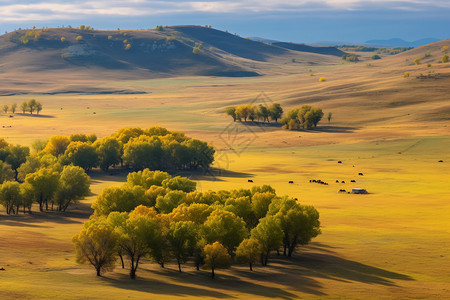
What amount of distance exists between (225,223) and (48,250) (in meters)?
20.0

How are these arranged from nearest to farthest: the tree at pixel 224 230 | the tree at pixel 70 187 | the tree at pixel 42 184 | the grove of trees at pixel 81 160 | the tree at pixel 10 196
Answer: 1. the tree at pixel 224 230
2. the tree at pixel 10 196
3. the tree at pixel 42 184
4. the grove of trees at pixel 81 160
5. the tree at pixel 70 187

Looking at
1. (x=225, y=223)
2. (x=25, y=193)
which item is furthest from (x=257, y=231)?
(x=25, y=193)

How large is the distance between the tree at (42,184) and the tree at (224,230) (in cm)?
3685

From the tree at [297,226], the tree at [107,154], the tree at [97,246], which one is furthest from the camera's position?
the tree at [107,154]

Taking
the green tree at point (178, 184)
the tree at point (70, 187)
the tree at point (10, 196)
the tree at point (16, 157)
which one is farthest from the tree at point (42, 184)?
the tree at point (16, 157)

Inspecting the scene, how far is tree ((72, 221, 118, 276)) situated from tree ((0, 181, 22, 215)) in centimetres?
3447

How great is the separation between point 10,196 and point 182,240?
38755mm

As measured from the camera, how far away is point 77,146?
140500 mm

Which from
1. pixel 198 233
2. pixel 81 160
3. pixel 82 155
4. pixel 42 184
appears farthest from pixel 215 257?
pixel 82 155

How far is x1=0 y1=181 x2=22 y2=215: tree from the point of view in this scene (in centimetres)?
9481

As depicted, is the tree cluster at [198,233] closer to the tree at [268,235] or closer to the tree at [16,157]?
the tree at [268,235]

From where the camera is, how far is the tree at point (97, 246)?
6388 centimetres

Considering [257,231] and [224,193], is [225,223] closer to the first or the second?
[257,231]

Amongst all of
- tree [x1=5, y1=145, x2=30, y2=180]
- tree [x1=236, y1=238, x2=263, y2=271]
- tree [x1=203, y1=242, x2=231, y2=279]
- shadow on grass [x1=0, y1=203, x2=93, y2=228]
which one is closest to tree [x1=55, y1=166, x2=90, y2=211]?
shadow on grass [x1=0, y1=203, x2=93, y2=228]
